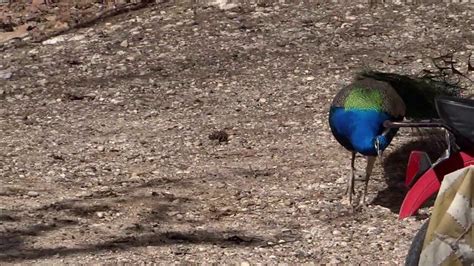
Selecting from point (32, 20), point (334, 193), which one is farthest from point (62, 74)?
point (334, 193)

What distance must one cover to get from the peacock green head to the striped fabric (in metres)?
1.12

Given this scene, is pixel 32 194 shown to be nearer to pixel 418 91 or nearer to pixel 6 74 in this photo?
pixel 418 91

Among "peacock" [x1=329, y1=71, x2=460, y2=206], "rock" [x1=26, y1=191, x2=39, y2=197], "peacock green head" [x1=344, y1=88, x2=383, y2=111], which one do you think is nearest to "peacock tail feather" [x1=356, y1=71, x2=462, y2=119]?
"peacock" [x1=329, y1=71, x2=460, y2=206]

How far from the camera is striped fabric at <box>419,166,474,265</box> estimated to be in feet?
10.5

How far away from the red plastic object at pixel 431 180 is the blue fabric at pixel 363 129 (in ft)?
1.98

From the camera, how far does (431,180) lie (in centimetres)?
357

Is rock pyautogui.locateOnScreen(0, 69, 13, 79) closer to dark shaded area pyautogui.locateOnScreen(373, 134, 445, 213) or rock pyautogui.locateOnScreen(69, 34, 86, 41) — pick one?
rock pyautogui.locateOnScreen(69, 34, 86, 41)

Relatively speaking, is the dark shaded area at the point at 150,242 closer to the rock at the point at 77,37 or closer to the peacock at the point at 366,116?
the peacock at the point at 366,116

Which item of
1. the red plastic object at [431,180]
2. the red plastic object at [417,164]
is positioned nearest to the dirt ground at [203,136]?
the red plastic object at [417,164]

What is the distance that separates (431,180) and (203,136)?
2.65 m

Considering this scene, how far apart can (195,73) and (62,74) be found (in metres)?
1.06

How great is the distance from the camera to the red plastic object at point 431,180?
11.4ft

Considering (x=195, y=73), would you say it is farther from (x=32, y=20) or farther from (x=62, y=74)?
(x=32, y=20)

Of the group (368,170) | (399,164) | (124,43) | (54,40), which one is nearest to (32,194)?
(368,170)
